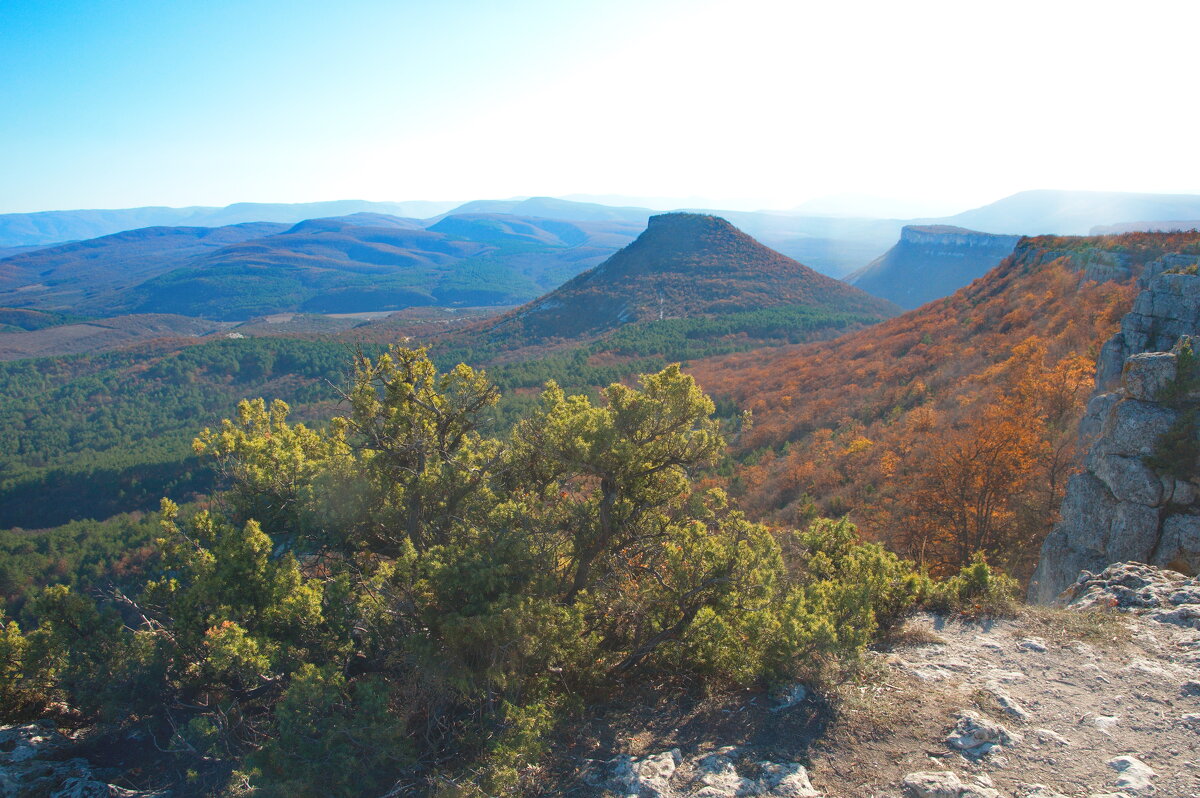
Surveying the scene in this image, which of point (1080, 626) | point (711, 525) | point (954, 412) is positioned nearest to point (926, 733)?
point (1080, 626)

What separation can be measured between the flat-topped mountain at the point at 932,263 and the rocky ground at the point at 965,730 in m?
135

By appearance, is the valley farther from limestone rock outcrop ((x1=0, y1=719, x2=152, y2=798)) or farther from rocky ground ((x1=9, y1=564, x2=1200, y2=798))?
limestone rock outcrop ((x1=0, y1=719, x2=152, y2=798))

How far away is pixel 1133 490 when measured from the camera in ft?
40.6

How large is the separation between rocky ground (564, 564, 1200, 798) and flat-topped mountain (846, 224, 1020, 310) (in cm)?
13509

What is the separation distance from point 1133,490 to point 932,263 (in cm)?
15133

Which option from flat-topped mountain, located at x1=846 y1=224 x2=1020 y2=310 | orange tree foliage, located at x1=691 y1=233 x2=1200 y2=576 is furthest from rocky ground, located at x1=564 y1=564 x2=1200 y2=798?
flat-topped mountain, located at x1=846 y1=224 x2=1020 y2=310

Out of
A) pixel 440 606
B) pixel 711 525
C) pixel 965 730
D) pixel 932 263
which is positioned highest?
pixel 932 263

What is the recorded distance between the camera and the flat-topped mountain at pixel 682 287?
Answer: 9719 centimetres

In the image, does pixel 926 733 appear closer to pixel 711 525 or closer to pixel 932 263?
pixel 711 525

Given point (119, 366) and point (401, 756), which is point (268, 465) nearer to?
point (401, 756)

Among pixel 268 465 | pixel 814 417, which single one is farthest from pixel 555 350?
pixel 268 465

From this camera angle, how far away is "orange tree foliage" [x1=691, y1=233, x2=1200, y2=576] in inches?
664

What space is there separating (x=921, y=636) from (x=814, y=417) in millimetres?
29212

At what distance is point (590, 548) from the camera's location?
924cm
